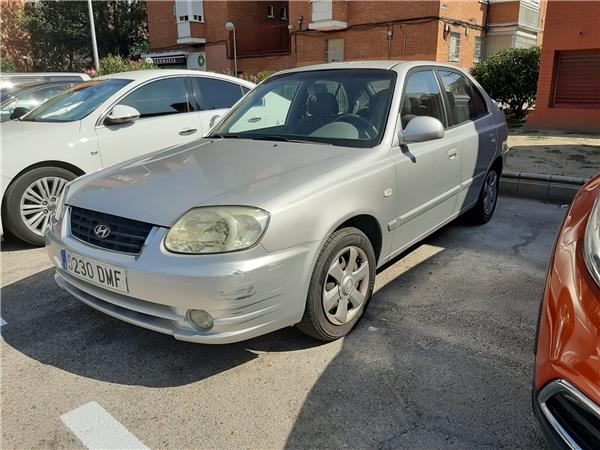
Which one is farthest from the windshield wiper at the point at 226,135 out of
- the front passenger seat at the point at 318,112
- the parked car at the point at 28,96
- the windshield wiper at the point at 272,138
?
the parked car at the point at 28,96

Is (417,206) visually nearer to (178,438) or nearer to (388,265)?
(388,265)

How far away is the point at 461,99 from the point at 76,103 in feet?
13.0

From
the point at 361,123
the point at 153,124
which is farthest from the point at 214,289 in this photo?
the point at 153,124

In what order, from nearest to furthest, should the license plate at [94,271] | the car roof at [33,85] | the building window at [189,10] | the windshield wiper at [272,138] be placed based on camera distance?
the license plate at [94,271]
the windshield wiper at [272,138]
the car roof at [33,85]
the building window at [189,10]

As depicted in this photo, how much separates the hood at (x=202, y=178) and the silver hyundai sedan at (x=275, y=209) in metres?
0.01

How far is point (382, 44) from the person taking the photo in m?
21.2

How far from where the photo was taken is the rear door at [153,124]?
5.04 metres

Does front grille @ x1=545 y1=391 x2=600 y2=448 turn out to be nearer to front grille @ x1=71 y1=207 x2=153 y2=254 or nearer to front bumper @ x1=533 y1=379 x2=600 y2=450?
front bumper @ x1=533 y1=379 x2=600 y2=450

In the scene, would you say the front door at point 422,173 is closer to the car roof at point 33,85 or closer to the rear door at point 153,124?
the rear door at point 153,124

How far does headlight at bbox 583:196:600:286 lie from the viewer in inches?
68.0

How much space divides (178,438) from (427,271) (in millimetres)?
2458

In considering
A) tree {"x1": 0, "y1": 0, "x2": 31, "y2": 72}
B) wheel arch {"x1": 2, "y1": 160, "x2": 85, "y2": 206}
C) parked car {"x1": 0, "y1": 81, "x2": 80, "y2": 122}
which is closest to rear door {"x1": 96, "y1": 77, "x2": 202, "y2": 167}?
wheel arch {"x1": 2, "y1": 160, "x2": 85, "y2": 206}

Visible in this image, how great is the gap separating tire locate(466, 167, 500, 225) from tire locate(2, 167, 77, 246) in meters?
4.06

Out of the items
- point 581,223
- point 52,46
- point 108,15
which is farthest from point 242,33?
point 581,223
